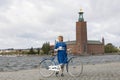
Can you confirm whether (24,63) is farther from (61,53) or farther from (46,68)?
(61,53)

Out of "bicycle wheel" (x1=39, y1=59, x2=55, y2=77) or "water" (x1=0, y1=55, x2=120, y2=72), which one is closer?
"bicycle wheel" (x1=39, y1=59, x2=55, y2=77)

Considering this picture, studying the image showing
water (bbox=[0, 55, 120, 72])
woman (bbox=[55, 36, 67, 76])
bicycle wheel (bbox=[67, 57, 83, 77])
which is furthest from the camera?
water (bbox=[0, 55, 120, 72])

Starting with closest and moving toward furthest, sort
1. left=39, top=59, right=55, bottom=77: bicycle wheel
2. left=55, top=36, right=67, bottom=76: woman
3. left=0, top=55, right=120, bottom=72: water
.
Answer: left=55, top=36, right=67, bottom=76: woman → left=39, top=59, right=55, bottom=77: bicycle wheel → left=0, top=55, right=120, bottom=72: water

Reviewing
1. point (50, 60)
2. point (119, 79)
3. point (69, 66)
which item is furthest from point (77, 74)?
point (119, 79)

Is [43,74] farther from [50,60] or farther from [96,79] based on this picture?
[96,79]

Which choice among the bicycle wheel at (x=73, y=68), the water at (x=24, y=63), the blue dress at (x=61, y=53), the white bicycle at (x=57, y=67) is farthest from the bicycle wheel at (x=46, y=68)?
the water at (x=24, y=63)

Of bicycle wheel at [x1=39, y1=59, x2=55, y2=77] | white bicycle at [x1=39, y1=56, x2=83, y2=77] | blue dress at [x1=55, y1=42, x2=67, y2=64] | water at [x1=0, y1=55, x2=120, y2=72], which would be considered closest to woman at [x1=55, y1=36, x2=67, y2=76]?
blue dress at [x1=55, y1=42, x2=67, y2=64]

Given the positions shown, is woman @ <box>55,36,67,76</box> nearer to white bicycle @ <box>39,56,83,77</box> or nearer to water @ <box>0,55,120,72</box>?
white bicycle @ <box>39,56,83,77</box>

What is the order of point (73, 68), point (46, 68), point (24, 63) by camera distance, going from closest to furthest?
point (73, 68) < point (46, 68) < point (24, 63)

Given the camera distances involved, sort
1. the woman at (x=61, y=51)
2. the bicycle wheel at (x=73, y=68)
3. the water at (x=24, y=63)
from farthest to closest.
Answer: the water at (x=24, y=63) < the woman at (x=61, y=51) < the bicycle wheel at (x=73, y=68)

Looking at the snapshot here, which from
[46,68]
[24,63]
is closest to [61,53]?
[46,68]

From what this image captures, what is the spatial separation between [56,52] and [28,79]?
83.9 inches

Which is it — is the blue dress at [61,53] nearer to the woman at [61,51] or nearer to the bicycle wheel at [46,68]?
the woman at [61,51]

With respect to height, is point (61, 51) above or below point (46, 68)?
above
